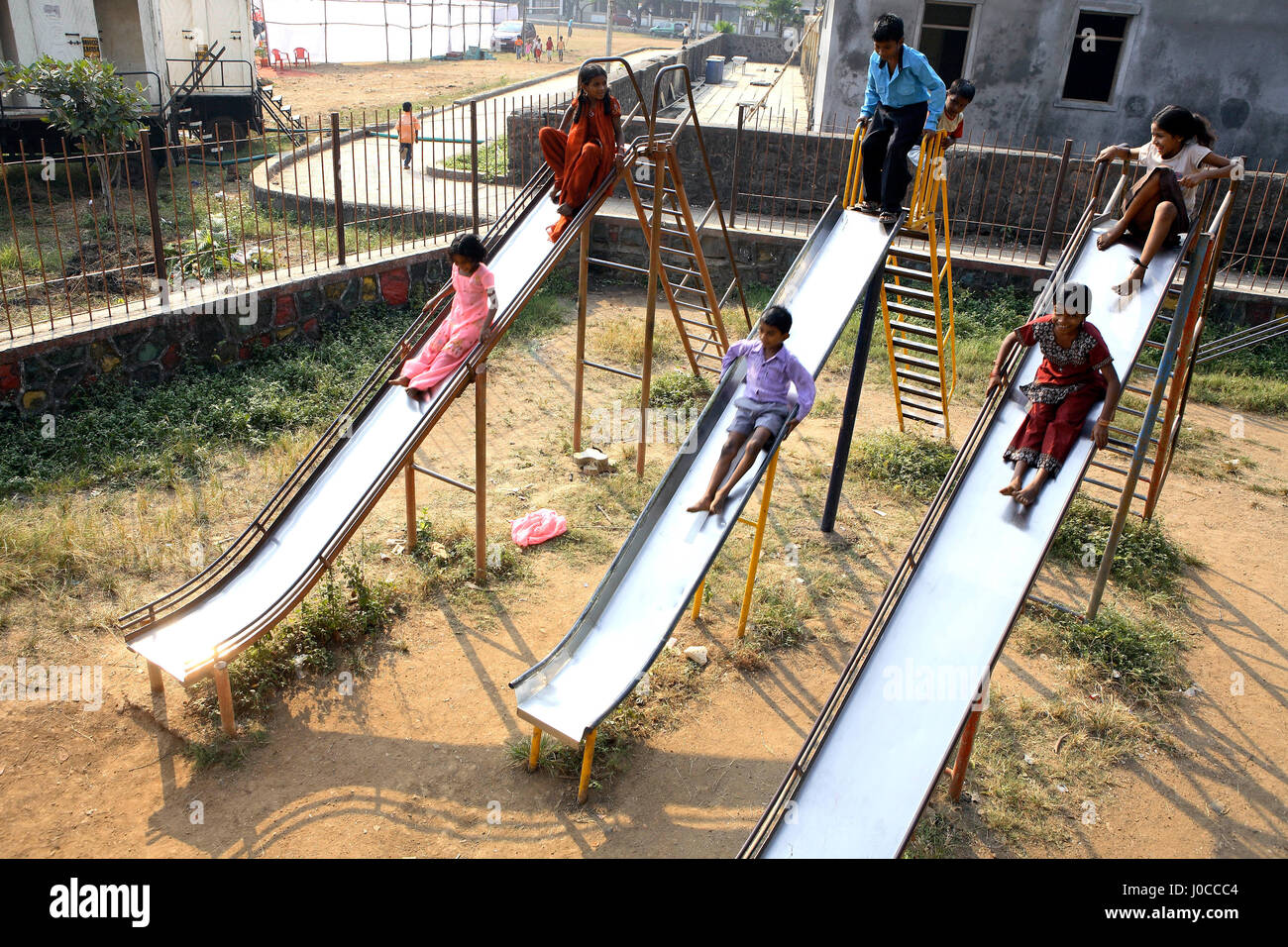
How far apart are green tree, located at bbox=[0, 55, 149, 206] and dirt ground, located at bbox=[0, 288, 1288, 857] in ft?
26.8

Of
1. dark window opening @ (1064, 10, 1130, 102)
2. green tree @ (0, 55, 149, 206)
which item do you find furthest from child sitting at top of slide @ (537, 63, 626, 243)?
dark window opening @ (1064, 10, 1130, 102)

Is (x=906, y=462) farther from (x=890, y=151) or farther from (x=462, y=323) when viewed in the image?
(x=462, y=323)

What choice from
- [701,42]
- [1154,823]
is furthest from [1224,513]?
[701,42]

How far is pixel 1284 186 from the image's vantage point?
11258 millimetres

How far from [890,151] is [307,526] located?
4.92 meters

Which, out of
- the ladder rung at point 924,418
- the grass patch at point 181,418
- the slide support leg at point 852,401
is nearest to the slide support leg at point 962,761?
the slide support leg at point 852,401

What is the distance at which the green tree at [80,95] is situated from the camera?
478 inches

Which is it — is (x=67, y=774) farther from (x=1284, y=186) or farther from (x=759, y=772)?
(x=1284, y=186)

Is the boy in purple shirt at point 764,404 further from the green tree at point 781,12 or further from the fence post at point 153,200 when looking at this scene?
the green tree at point 781,12

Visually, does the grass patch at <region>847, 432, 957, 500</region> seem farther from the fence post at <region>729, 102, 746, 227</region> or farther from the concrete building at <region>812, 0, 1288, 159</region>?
the concrete building at <region>812, 0, 1288, 159</region>

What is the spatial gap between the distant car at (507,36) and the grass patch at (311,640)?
39185 millimetres

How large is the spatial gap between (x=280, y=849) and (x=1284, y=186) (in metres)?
12.9

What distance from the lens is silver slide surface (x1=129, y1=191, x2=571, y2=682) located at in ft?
16.8

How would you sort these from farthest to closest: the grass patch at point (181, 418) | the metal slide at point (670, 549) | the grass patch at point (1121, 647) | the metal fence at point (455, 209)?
the metal fence at point (455, 209) < the grass patch at point (181, 418) < the grass patch at point (1121, 647) < the metal slide at point (670, 549)
